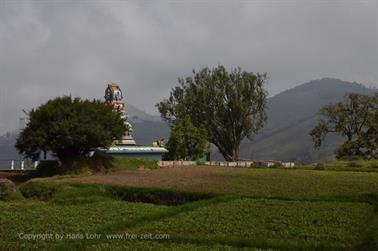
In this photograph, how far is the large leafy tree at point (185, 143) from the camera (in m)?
54.1

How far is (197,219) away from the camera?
14703mm

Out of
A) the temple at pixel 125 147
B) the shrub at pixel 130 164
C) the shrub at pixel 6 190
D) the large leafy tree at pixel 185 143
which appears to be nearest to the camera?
the shrub at pixel 6 190

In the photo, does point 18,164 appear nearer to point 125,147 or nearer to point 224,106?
point 125,147

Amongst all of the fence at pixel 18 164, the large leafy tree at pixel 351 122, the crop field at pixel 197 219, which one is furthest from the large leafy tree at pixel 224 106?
the crop field at pixel 197 219

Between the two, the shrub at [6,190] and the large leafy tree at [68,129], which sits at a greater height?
the large leafy tree at [68,129]

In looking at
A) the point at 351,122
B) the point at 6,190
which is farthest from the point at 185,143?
the point at 6,190

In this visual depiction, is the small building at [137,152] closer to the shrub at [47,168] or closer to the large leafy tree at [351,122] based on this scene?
the shrub at [47,168]

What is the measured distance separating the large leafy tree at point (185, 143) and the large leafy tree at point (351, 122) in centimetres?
1843

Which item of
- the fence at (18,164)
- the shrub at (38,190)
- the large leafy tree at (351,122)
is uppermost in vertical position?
the large leafy tree at (351,122)

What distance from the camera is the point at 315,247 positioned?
1125cm

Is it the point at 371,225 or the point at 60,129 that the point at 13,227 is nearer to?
the point at 371,225

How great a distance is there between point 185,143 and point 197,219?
39654 millimetres

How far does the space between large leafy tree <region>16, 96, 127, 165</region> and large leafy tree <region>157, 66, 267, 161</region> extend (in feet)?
100

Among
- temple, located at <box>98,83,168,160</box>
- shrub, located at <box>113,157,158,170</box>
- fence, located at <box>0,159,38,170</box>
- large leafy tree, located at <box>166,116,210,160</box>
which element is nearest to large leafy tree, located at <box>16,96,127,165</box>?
shrub, located at <box>113,157,158,170</box>
